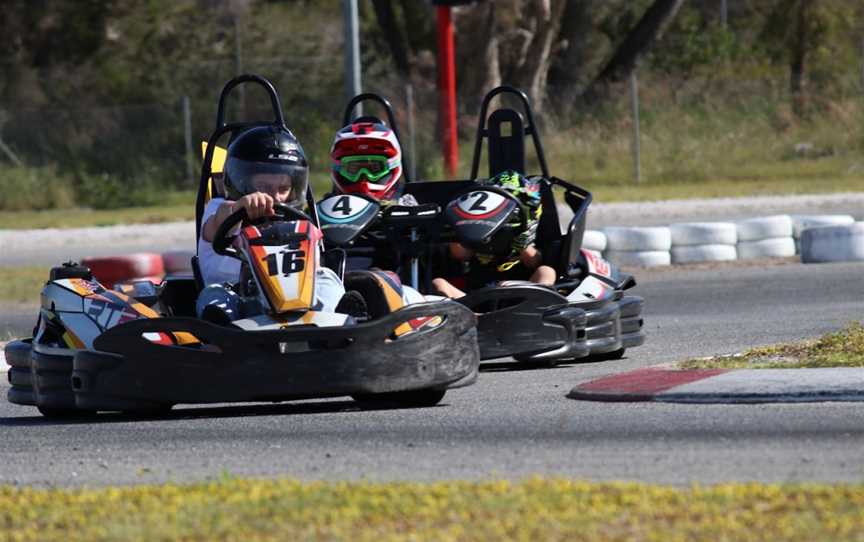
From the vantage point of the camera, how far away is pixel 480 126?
9906 mm

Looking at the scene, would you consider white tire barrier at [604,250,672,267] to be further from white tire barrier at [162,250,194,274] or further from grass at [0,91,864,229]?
grass at [0,91,864,229]

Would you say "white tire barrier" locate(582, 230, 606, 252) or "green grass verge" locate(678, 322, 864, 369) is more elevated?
"green grass verge" locate(678, 322, 864, 369)

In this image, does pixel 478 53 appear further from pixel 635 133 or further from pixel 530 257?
pixel 530 257

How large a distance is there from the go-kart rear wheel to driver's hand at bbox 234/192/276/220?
Answer: 0.82m

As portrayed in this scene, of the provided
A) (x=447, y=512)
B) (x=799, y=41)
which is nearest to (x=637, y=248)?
(x=447, y=512)

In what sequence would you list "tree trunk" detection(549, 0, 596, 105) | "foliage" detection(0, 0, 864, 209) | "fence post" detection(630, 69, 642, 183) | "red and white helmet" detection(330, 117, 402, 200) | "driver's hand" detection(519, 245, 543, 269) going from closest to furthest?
1. "red and white helmet" detection(330, 117, 402, 200)
2. "driver's hand" detection(519, 245, 543, 269)
3. "fence post" detection(630, 69, 642, 183)
4. "foliage" detection(0, 0, 864, 209)
5. "tree trunk" detection(549, 0, 596, 105)

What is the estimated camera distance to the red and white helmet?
29.6 feet

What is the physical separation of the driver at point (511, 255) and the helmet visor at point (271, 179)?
5.62 feet

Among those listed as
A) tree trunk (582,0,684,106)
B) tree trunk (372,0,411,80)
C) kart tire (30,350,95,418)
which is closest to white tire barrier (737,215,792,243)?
kart tire (30,350,95,418)

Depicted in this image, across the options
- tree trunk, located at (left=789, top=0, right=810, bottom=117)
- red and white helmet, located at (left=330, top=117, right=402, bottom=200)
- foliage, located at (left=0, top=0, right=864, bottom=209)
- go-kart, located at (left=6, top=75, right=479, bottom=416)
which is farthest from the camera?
tree trunk, located at (left=789, top=0, right=810, bottom=117)

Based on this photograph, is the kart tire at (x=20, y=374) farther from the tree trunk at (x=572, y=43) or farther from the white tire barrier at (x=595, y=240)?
the tree trunk at (x=572, y=43)

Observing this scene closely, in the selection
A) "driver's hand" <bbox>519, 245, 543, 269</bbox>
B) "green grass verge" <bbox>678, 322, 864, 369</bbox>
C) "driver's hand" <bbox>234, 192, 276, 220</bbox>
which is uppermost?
"driver's hand" <bbox>234, 192, 276, 220</bbox>

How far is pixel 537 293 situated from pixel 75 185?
56.8ft

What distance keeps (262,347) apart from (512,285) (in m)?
2.09
